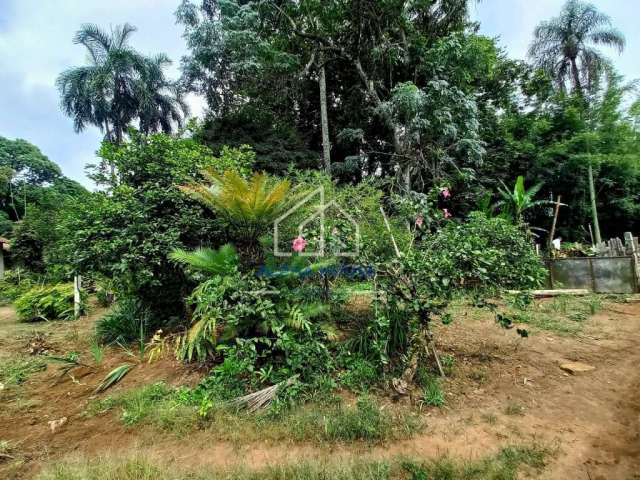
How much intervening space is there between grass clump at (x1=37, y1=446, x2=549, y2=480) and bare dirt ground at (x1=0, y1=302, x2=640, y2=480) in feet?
0.37

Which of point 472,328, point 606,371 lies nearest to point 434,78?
point 472,328

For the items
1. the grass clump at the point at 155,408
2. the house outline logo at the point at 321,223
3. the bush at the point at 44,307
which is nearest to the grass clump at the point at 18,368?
the grass clump at the point at 155,408

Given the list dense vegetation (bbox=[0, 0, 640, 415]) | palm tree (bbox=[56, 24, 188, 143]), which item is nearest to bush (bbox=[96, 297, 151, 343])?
dense vegetation (bbox=[0, 0, 640, 415])

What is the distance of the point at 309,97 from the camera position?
1302 cm

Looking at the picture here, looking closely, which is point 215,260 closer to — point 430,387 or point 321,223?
point 321,223

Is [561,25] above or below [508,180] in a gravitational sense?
above

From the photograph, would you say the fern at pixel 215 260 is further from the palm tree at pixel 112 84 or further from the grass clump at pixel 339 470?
the palm tree at pixel 112 84

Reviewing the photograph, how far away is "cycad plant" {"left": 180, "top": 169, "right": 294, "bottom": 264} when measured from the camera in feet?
11.6

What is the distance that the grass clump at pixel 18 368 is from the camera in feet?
12.7

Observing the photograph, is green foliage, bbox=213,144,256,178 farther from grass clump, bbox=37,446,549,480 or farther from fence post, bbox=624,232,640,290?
fence post, bbox=624,232,640,290

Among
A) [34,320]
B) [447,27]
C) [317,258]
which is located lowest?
[34,320]

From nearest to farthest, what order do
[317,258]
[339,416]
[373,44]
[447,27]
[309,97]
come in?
[339,416] → [317,258] → [373,44] → [447,27] → [309,97]

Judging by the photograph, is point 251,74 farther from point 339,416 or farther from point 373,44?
point 339,416

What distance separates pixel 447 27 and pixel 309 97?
546 centimetres
